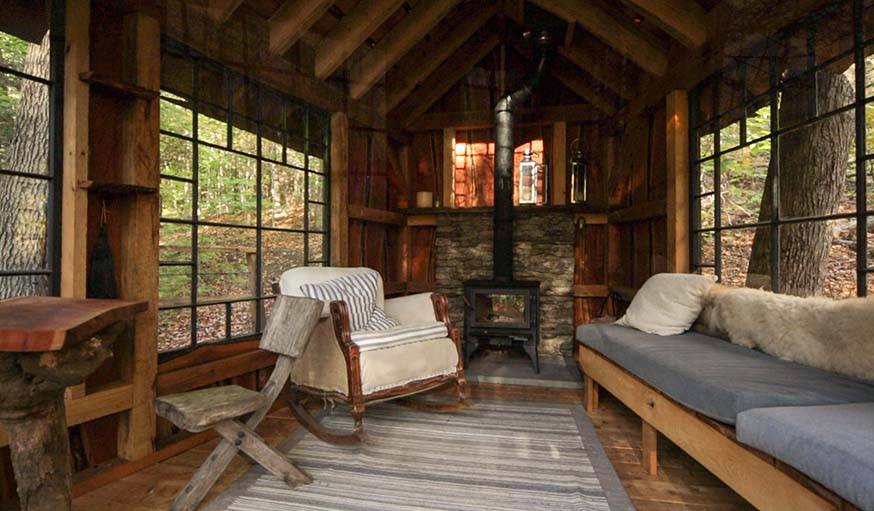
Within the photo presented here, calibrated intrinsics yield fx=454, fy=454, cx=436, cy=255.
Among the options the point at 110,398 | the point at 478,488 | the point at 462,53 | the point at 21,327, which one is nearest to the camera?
the point at 21,327

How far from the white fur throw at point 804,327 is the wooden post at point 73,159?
2.90 m

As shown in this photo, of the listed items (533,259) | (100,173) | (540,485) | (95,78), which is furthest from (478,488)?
(533,259)

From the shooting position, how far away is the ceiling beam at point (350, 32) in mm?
3275

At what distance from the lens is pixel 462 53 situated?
457 cm

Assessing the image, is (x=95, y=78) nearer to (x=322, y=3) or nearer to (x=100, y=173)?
(x=100, y=173)

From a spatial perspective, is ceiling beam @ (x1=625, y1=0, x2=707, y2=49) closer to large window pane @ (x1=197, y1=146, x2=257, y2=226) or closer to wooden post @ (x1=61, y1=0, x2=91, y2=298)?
large window pane @ (x1=197, y1=146, x2=257, y2=226)

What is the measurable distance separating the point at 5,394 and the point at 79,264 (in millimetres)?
853

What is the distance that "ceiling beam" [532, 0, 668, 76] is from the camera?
332 cm

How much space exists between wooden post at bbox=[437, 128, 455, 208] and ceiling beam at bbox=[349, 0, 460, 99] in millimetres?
1045

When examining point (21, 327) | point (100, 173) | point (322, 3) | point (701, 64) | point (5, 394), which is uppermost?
point (322, 3)

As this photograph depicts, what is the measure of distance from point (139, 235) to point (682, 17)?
10.7ft

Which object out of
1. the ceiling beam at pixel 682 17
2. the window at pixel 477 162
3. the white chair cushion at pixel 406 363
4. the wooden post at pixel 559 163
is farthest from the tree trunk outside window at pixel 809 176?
the window at pixel 477 162

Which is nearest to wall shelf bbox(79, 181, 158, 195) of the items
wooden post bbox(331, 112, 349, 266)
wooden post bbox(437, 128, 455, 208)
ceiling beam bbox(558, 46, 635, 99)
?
wooden post bbox(331, 112, 349, 266)

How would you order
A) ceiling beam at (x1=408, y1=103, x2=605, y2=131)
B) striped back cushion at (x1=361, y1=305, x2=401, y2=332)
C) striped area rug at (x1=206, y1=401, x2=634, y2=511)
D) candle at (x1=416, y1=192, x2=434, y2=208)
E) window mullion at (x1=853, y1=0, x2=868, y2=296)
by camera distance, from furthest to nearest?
candle at (x1=416, y1=192, x2=434, y2=208) < ceiling beam at (x1=408, y1=103, x2=605, y2=131) < striped back cushion at (x1=361, y1=305, x2=401, y2=332) < window mullion at (x1=853, y1=0, x2=868, y2=296) < striped area rug at (x1=206, y1=401, x2=634, y2=511)
